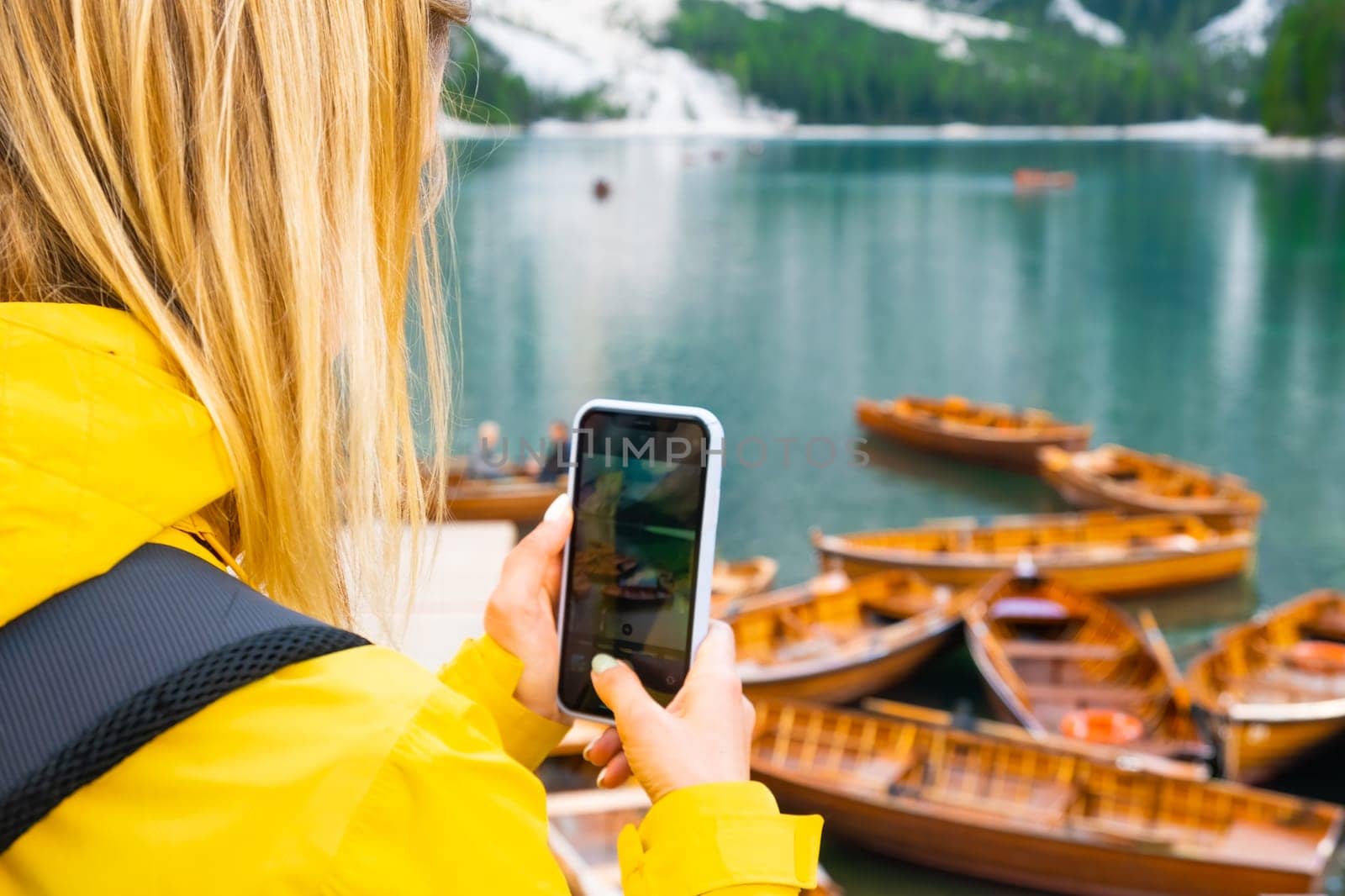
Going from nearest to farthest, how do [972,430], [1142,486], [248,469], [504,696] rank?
[248,469] < [504,696] < [1142,486] < [972,430]

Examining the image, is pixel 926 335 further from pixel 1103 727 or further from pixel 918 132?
pixel 918 132

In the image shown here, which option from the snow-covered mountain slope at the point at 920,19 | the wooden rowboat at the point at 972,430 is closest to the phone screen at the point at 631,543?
the wooden rowboat at the point at 972,430

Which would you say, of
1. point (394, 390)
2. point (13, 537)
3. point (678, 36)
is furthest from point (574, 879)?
point (678, 36)

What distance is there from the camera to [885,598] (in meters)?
11.6

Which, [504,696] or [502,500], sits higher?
[504,696]

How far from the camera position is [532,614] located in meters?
1.53

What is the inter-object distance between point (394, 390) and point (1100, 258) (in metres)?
41.2

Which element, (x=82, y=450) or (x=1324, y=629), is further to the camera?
(x=1324, y=629)

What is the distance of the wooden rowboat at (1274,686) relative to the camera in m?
8.59

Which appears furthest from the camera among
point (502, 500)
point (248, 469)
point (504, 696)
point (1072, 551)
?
point (1072, 551)

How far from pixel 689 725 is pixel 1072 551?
41.6 feet

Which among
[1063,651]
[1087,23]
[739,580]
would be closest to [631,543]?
[1063,651]

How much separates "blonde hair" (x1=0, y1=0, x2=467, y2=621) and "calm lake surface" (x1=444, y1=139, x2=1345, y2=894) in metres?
1.03

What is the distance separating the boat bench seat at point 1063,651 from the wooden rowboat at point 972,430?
7086 millimetres
